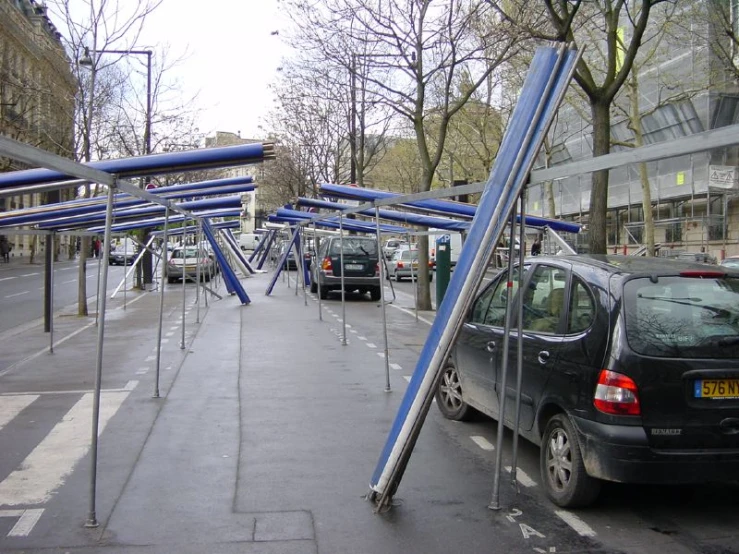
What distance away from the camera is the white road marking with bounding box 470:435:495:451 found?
276 inches

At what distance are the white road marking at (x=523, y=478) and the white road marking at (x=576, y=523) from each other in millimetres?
635

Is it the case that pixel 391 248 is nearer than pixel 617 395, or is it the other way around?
pixel 617 395

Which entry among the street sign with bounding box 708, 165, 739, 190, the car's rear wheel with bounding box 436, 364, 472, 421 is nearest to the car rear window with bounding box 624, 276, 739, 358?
the car's rear wheel with bounding box 436, 364, 472, 421

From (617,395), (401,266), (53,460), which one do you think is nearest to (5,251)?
(401,266)

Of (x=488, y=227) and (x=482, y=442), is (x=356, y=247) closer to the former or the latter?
(x=482, y=442)

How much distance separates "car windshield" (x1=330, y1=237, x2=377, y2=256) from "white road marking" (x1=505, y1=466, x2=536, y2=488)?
1791cm

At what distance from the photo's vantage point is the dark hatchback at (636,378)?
4.89 meters

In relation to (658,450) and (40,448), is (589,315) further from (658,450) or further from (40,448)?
(40,448)

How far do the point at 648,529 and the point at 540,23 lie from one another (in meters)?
11.7

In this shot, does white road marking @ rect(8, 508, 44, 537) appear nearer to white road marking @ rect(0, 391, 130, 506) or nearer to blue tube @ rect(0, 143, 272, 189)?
white road marking @ rect(0, 391, 130, 506)

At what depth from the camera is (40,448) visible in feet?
22.9

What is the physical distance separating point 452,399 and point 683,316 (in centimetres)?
327

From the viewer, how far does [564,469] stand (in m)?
5.41

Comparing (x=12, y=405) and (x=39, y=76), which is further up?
(x=39, y=76)
